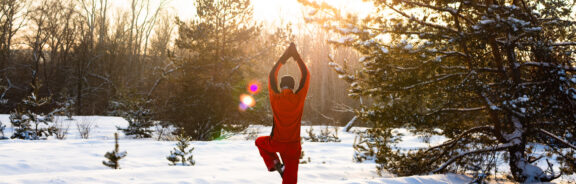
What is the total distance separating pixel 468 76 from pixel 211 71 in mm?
11124

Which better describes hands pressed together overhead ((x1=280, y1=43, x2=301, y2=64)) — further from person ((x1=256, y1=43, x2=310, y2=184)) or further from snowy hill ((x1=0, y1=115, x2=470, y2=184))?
snowy hill ((x1=0, y1=115, x2=470, y2=184))

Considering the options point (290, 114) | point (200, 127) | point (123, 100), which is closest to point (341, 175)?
point (290, 114)

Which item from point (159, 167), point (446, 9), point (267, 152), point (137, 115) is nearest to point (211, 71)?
point (137, 115)

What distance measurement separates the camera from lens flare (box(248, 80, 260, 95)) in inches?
617

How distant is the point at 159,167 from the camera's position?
20.6 ft

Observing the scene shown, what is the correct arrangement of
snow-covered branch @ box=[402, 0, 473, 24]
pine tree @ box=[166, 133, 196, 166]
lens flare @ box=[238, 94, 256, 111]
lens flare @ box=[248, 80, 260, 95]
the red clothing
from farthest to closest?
1. lens flare @ box=[248, 80, 260, 95]
2. lens flare @ box=[238, 94, 256, 111]
3. pine tree @ box=[166, 133, 196, 166]
4. snow-covered branch @ box=[402, 0, 473, 24]
5. the red clothing

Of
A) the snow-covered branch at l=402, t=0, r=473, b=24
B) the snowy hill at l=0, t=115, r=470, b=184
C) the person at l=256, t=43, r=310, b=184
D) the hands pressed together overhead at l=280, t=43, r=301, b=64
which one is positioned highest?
the snow-covered branch at l=402, t=0, r=473, b=24

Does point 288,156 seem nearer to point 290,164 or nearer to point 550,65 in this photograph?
point 290,164

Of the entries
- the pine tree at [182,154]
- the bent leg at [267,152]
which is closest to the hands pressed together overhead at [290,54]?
the bent leg at [267,152]

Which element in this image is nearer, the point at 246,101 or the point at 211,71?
the point at 211,71

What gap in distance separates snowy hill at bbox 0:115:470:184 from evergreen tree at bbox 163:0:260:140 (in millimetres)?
3663

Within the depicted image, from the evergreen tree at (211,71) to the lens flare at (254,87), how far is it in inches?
13.5

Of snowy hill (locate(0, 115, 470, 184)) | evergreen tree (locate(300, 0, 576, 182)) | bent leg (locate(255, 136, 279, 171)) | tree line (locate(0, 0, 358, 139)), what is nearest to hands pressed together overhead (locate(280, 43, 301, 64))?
bent leg (locate(255, 136, 279, 171))

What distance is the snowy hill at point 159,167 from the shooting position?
5.25 meters
